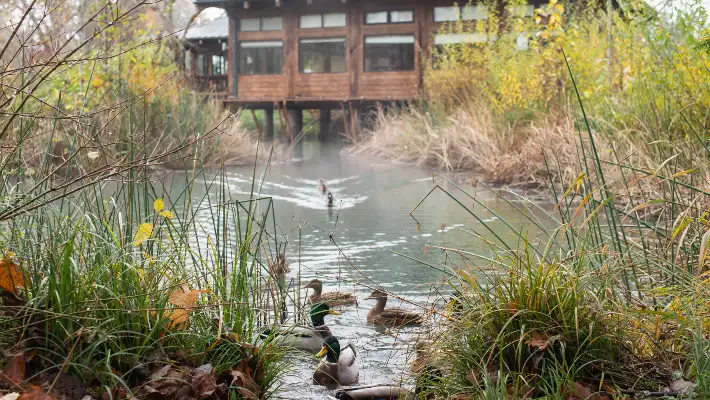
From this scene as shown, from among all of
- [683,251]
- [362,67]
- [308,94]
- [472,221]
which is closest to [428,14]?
[362,67]

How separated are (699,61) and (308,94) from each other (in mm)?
18657

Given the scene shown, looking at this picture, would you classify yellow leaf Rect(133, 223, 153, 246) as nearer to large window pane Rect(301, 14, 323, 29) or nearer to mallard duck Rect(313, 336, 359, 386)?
mallard duck Rect(313, 336, 359, 386)

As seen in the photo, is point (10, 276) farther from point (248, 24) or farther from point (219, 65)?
point (219, 65)

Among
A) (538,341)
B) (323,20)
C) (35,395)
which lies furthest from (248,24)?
(35,395)

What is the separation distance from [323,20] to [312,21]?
0.38m

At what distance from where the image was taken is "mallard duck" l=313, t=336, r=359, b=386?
13.3ft

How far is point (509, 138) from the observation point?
12.7m

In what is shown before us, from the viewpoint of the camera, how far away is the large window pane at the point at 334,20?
83.9ft

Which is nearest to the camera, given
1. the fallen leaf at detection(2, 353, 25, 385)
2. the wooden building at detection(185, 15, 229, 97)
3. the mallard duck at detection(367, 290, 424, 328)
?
the fallen leaf at detection(2, 353, 25, 385)

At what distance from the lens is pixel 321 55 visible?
84.7 ft

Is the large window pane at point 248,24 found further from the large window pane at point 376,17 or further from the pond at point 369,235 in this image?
the pond at point 369,235

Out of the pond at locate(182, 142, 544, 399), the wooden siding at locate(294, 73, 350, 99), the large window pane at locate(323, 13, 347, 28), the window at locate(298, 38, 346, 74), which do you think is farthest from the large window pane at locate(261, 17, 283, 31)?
the pond at locate(182, 142, 544, 399)

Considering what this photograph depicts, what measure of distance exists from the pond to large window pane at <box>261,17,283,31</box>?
9480 mm

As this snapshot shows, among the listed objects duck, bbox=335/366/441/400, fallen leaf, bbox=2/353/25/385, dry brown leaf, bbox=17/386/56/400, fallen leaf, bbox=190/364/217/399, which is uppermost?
fallen leaf, bbox=2/353/25/385
